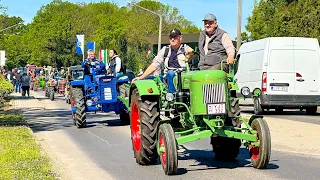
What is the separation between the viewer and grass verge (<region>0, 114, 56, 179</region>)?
970 centimetres

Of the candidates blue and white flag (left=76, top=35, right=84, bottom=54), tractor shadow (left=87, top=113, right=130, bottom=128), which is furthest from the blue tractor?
blue and white flag (left=76, top=35, right=84, bottom=54)

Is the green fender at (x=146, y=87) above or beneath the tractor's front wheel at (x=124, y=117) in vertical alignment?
above

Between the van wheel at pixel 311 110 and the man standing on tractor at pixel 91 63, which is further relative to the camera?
the van wheel at pixel 311 110

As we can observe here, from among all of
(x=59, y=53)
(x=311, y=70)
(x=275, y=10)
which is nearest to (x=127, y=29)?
(x=59, y=53)

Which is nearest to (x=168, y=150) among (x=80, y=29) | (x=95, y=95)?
(x=95, y=95)

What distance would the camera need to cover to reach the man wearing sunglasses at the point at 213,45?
10.6m

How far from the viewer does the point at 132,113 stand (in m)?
11.7

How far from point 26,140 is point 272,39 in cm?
1053

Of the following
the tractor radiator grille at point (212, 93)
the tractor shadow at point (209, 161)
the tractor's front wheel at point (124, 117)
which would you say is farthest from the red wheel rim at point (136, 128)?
the tractor's front wheel at point (124, 117)

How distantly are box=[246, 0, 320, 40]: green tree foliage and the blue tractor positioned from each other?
21.3 metres

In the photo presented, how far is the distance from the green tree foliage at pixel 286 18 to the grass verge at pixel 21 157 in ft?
84.1

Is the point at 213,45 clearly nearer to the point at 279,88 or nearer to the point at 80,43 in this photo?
the point at 279,88

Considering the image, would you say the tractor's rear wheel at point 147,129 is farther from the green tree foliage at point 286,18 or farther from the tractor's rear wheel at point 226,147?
the green tree foliage at point 286,18

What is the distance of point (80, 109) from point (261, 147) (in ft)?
31.3
